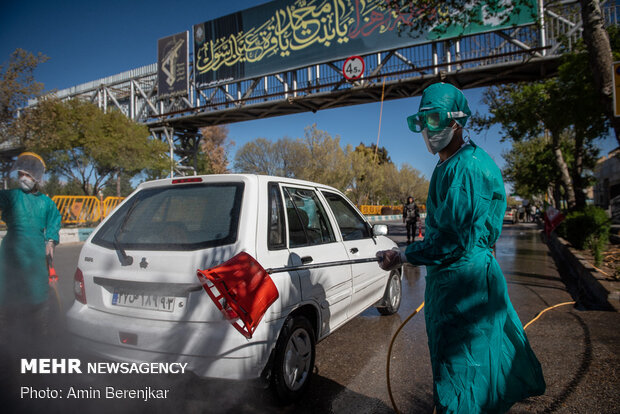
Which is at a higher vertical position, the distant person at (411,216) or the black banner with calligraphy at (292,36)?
the black banner with calligraphy at (292,36)

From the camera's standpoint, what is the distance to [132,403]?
8.37ft

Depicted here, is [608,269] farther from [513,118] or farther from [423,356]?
[513,118]

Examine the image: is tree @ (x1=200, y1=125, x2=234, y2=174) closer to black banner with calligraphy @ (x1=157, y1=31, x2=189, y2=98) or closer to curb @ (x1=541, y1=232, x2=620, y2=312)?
black banner with calligraphy @ (x1=157, y1=31, x2=189, y2=98)

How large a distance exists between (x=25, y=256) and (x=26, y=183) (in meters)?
0.69

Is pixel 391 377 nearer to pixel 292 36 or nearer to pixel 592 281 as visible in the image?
pixel 592 281

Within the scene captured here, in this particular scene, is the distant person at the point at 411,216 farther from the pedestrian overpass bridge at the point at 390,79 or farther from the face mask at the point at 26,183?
the face mask at the point at 26,183

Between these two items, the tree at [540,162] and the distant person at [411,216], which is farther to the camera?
the tree at [540,162]

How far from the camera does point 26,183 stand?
349cm

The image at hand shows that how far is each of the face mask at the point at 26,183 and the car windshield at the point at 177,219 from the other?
3.96ft

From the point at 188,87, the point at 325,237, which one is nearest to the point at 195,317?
the point at 325,237

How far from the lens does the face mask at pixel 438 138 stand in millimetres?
1815

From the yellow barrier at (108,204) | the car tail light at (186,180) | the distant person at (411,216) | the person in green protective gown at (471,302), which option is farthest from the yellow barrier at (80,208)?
the person in green protective gown at (471,302)

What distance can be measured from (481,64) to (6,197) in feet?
62.4

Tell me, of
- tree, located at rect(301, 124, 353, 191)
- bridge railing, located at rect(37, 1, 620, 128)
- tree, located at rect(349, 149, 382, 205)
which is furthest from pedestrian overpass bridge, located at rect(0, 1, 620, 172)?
tree, located at rect(349, 149, 382, 205)
